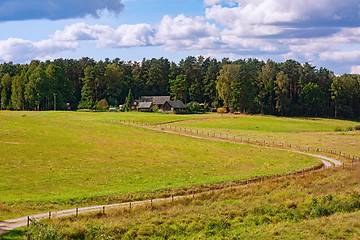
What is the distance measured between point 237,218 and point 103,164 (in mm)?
22348

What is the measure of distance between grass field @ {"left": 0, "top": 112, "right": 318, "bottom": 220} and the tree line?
235ft

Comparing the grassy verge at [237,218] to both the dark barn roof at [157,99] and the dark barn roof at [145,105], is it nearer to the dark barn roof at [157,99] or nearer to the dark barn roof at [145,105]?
the dark barn roof at [145,105]

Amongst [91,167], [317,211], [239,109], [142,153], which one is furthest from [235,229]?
[239,109]

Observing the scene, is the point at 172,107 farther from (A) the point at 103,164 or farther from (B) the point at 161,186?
(B) the point at 161,186

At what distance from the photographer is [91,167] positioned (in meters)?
40.0

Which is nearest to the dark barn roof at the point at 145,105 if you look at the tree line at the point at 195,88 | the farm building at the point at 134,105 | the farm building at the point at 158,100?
the farm building at the point at 134,105

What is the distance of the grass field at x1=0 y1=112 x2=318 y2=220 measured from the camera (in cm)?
2931

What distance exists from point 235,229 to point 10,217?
1627 cm

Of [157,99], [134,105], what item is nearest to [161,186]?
[134,105]

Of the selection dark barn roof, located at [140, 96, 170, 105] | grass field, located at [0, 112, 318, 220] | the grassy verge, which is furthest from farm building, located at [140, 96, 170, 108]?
the grassy verge

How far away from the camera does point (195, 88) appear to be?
169m

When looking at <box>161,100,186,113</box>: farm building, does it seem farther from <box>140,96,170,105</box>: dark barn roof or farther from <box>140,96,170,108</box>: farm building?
<box>140,96,170,105</box>: dark barn roof

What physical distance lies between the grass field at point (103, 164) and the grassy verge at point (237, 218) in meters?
4.31

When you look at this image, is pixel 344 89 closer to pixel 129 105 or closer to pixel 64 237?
pixel 129 105
